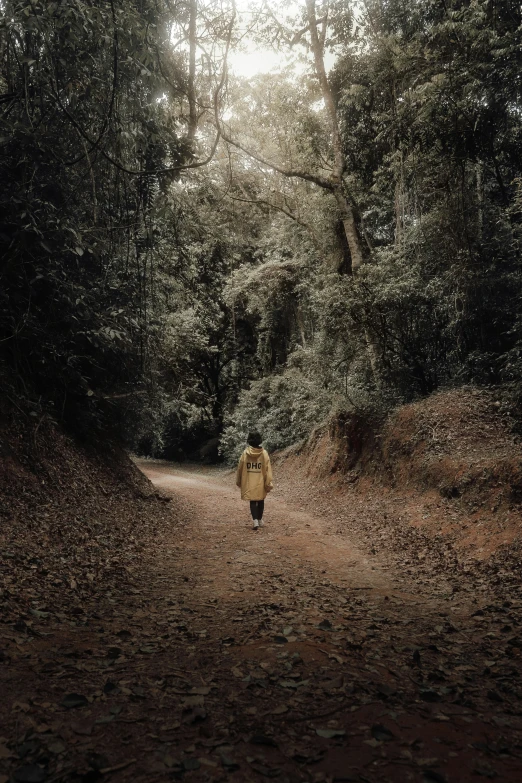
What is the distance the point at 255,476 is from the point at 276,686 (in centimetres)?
650

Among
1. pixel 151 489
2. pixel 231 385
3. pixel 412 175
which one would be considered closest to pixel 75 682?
pixel 151 489

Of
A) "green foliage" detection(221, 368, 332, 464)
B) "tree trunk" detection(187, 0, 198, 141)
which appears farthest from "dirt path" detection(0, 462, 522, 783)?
"green foliage" detection(221, 368, 332, 464)

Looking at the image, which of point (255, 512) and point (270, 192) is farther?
point (270, 192)

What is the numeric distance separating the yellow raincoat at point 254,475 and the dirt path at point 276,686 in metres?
3.57

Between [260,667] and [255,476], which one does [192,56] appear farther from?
[260,667]

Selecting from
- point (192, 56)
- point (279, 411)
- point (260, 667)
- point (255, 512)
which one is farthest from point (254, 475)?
point (279, 411)

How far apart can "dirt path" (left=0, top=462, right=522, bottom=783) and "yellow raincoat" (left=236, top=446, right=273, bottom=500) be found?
11.7 ft

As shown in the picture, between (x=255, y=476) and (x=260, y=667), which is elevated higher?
(x=255, y=476)

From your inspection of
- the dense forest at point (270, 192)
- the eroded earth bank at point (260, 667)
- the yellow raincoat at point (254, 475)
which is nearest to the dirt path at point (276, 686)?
the eroded earth bank at point (260, 667)

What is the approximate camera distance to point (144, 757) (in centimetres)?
272

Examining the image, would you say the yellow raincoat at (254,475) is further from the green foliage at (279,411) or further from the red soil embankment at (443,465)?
the green foliage at (279,411)

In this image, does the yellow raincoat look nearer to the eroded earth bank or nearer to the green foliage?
the eroded earth bank

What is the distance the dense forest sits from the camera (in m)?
7.59

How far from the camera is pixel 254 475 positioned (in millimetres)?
10055
